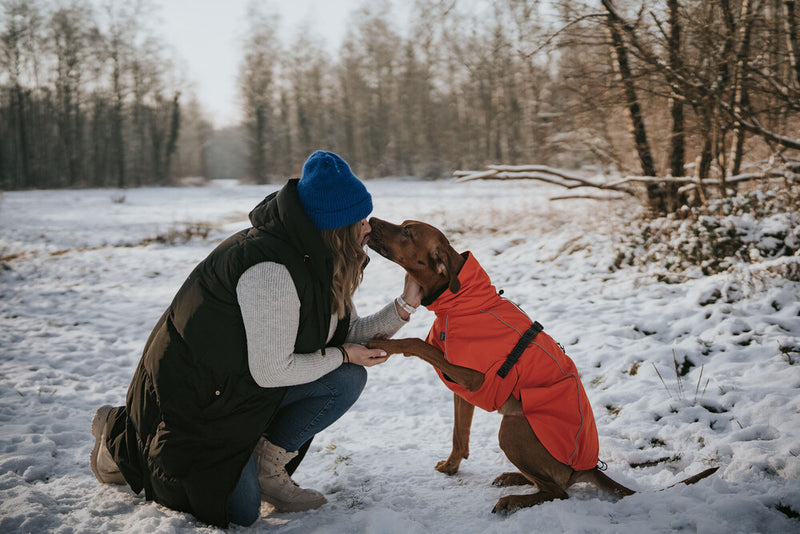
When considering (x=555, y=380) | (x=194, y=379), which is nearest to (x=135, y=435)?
(x=194, y=379)

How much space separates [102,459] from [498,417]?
99.3 inches

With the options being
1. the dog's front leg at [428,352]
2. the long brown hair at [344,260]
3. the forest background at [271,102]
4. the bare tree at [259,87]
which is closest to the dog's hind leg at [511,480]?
the dog's front leg at [428,352]

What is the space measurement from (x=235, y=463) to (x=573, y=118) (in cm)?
694

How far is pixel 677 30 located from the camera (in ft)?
19.0

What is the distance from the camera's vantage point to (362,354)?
8.41 feet

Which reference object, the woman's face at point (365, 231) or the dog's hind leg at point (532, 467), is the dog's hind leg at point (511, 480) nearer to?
the dog's hind leg at point (532, 467)

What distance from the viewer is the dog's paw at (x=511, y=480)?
8.90 feet

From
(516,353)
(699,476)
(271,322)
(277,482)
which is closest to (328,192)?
(271,322)

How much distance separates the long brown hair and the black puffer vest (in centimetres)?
12

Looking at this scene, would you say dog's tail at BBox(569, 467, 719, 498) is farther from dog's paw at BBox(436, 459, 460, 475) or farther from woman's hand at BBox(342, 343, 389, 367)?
woman's hand at BBox(342, 343, 389, 367)

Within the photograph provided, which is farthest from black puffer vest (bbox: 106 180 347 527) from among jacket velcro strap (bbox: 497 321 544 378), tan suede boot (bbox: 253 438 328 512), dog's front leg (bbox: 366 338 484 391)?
jacket velcro strap (bbox: 497 321 544 378)

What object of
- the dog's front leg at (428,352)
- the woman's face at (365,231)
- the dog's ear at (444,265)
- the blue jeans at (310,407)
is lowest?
the blue jeans at (310,407)

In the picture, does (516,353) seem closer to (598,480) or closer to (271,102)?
(598,480)

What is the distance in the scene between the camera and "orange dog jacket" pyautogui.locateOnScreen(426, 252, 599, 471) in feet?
7.81
